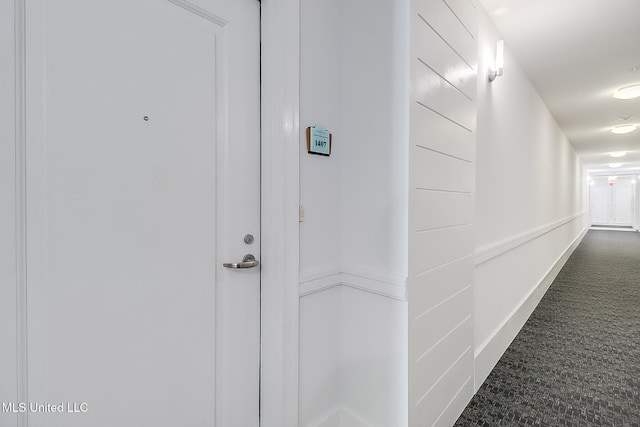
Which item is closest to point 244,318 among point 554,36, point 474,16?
point 474,16

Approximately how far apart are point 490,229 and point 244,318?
1.93 metres

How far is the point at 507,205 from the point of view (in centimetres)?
259

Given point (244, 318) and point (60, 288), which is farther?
point (244, 318)

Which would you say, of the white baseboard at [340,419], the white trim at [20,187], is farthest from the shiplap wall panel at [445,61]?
the white baseboard at [340,419]

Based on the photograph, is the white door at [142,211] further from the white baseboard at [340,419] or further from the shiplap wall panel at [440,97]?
the shiplap wall panel at [440,97]

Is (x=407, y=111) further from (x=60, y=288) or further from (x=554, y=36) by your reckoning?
(x=554, y=36)

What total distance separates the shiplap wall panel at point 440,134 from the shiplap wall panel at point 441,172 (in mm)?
35

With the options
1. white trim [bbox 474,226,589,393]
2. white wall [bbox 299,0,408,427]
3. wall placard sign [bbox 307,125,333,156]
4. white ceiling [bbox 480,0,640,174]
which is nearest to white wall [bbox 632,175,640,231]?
white ceiling [bbox 480,0,640,174]

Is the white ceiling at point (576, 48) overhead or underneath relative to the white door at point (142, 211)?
overhead

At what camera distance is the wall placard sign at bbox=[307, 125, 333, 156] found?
132cm

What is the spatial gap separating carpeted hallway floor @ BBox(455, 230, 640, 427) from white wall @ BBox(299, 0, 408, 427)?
79 centimetres

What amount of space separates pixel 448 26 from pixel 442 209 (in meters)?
0.96

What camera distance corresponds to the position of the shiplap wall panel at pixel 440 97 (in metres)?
1.28

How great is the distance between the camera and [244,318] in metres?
1.23
